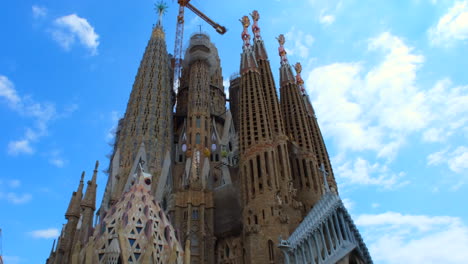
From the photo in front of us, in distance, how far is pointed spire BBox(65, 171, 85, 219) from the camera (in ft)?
98.1

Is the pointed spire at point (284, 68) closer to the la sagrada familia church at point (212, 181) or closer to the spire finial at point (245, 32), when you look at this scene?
the la sagrada familia church at point (212, 181)

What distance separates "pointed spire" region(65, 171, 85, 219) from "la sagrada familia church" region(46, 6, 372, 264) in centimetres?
9

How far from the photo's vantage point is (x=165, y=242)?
20.4 m

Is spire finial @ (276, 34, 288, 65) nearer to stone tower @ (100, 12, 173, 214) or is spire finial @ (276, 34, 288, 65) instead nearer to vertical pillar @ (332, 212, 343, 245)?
stone tower @ (100, 12, 173, 214)

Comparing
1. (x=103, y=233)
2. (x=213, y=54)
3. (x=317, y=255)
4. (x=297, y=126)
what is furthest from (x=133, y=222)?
(x=213, y=54)

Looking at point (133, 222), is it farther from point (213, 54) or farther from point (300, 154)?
point (213, 54)

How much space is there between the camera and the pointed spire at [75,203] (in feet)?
98.1

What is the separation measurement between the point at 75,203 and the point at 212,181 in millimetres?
10893

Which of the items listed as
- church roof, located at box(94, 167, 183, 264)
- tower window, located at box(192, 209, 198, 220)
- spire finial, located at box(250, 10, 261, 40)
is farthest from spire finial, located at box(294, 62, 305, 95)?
church roof, located at box(94, 167, 183, 264)

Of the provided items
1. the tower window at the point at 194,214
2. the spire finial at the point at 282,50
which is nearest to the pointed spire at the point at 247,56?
the spire finial at the point at 282,50

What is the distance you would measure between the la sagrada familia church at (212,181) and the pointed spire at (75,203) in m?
0.09

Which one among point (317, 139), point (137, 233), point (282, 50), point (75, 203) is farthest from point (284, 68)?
point (137, 233)

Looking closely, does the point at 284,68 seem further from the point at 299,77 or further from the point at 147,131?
the point at 147,131

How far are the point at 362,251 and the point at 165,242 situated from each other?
11.0 metres
